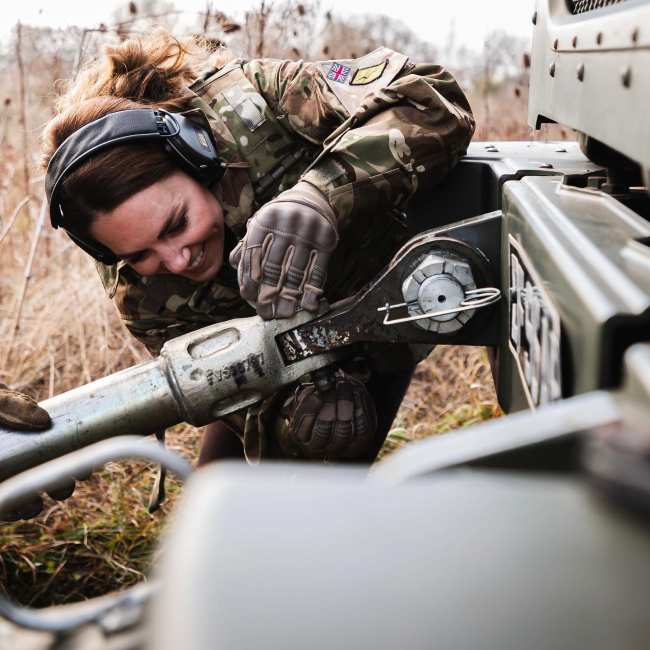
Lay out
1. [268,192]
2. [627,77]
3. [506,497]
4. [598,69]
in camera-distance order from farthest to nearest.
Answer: [268,192] < [598,69] < [627,77] < [506,497]

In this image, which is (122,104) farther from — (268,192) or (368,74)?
(368,74)

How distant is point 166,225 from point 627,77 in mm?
1285

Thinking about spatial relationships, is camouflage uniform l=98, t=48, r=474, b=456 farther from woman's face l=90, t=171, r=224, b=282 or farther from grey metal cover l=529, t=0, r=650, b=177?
grey metal cover l=529, t=0, r=650, b=177

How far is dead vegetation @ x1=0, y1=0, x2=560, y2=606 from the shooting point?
269 cm

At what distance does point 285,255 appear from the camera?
5.40 ft

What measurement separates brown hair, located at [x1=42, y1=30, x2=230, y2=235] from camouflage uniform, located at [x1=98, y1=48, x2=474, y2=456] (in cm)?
10

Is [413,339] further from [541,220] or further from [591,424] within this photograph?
[591,424]

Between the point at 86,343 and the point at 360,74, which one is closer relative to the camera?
the point at 360,74

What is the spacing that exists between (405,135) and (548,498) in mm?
1461

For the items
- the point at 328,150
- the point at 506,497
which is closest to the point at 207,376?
the point at 328,150

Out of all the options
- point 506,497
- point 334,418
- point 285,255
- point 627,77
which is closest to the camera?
point 506,497

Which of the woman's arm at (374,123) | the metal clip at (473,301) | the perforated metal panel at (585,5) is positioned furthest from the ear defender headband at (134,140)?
the perforated metal panel at (585,5)

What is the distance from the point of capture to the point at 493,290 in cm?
147

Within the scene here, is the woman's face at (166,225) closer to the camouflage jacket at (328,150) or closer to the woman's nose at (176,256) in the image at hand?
the woman's nose at (176,256)
